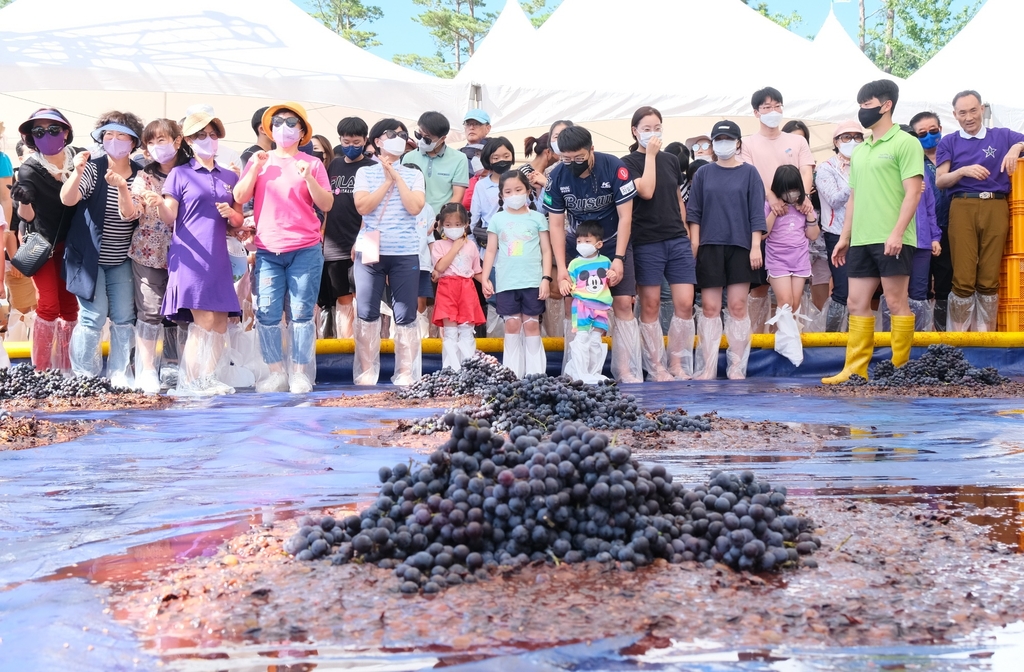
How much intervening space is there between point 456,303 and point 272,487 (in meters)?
4.52

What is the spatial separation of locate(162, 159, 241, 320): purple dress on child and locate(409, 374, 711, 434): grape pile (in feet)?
9.41

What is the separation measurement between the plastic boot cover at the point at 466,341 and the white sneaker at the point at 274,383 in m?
1.31

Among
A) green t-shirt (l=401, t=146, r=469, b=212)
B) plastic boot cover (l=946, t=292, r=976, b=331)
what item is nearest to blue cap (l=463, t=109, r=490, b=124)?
green t-shirt (l=401, t=146, r=469, b=212)

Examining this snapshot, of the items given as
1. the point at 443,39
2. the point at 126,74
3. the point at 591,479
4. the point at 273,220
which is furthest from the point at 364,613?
the point at 443,39

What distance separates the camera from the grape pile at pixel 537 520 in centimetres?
225

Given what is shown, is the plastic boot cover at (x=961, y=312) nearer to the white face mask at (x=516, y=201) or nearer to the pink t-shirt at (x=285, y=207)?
the white face mask at (x=516, y=201)

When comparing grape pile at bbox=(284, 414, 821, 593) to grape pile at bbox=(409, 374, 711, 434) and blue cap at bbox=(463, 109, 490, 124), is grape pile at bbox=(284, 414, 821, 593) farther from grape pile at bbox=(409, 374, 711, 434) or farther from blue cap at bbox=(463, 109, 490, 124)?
blue cap at bbox=(463, 109, 490, 124)

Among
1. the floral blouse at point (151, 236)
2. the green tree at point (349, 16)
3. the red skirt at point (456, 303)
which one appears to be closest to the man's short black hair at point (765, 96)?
the red skirt at point (456, 303)

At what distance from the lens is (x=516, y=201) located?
775cm

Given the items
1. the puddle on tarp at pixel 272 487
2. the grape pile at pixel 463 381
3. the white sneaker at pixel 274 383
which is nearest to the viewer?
the puddle on tarp at pixel 272 487

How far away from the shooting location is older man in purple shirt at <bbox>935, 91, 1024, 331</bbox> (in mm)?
8359

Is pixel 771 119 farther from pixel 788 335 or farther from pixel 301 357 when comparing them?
pixel 301 357

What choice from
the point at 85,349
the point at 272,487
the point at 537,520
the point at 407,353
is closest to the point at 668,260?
the point at 407,353

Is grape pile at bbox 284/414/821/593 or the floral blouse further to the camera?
the floral blouse
